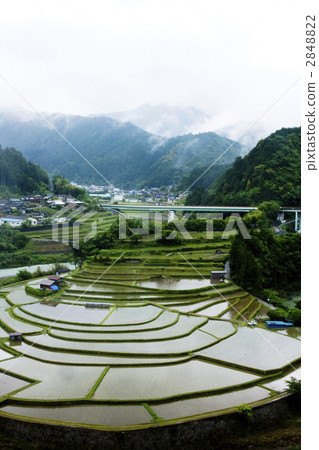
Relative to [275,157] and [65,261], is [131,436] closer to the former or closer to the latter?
[65,261]

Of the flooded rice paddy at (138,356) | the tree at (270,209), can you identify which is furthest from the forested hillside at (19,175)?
the flooded rice paddy at (138,356)

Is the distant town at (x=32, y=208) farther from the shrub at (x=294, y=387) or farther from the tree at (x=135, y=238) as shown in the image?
the shrub at (x=294, y=387)

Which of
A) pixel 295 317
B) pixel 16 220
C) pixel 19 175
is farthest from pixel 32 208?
pixel 295 317

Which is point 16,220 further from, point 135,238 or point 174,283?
point 174,283

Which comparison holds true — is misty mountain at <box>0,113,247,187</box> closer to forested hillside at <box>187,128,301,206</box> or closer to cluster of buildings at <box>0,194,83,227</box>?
forested hillside at <box>187,128,301,206</box>

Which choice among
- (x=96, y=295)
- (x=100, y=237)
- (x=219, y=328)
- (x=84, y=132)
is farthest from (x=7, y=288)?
(x=84, y=132)

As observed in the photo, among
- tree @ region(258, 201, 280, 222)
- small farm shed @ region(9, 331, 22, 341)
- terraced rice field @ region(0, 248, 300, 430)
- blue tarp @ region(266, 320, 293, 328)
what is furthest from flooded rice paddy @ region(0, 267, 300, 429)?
tree @ region(258, 201, 280, 222)
